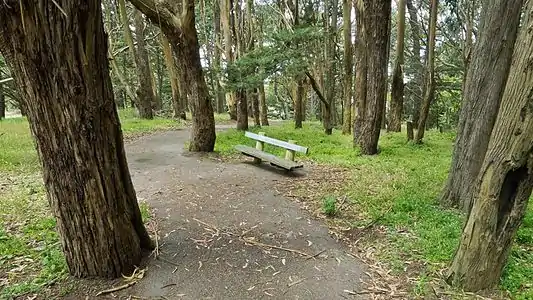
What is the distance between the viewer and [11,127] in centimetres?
1277

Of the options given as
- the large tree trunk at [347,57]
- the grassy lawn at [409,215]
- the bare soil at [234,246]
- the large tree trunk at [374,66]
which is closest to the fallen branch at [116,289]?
the bare soil at [234,246]

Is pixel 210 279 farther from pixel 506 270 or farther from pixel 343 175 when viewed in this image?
pixel 343 175

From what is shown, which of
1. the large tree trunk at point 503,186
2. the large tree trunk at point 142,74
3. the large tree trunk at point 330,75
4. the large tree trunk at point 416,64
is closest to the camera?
the large tree trunk at point 503,186

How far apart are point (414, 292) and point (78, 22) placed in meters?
3.85

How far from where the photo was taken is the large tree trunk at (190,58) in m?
7.90

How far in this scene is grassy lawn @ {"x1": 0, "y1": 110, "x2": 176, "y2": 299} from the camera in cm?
337

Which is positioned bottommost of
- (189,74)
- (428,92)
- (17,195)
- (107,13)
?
(17,195)

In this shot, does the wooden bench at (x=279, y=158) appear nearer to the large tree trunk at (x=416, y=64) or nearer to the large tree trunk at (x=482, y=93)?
the large tree trunk at (x=482, y=93)

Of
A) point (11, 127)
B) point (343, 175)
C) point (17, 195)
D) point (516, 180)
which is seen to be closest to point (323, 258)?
point (516, 180)

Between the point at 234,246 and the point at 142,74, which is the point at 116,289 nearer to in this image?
the point at 234,246

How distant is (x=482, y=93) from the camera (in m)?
4.79

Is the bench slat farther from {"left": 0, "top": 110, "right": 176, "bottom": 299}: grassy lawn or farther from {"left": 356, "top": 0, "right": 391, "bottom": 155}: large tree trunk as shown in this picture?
{"left": 0, "top": 110, "right": 176, "bottom": 299}: grassy lawn

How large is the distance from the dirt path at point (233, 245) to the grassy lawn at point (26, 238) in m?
0.77

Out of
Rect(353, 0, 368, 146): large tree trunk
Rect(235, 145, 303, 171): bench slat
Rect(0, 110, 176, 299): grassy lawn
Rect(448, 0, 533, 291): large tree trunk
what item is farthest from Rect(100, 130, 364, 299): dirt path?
Rect(353, 0, 368, 146): large tree trunk
